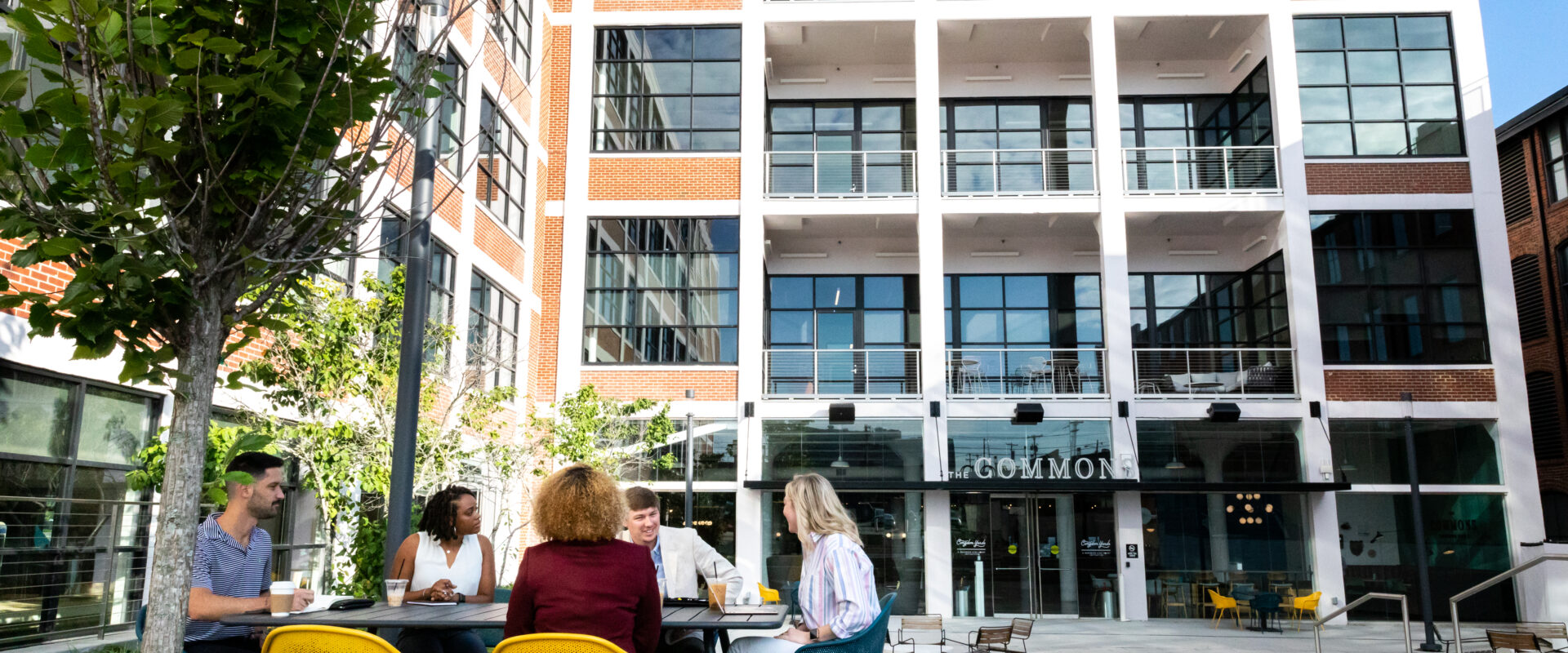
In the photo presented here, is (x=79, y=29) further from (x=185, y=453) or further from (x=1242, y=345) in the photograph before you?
(x=1242, y=345)

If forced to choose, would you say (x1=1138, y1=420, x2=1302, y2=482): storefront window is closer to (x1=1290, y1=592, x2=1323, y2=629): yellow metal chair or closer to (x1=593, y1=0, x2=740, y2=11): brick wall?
(x1=1290, y1=592, x2=1323, y2=629): yellow metal chair

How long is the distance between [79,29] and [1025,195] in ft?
58.6

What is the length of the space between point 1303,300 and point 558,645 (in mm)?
18341

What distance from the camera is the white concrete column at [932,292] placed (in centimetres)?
1838

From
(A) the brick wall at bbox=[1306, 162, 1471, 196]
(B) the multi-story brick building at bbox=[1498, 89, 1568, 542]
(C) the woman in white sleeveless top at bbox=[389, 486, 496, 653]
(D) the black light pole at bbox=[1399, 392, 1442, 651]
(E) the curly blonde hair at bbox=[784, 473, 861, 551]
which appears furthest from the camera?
(B) the multi-story brick building at bbox=[1498, 89, 1568, 542]

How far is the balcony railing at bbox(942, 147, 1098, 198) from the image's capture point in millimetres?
20219

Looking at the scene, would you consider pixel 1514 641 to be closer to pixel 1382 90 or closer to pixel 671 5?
pixel 1382 90

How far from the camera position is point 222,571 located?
4.78 meters

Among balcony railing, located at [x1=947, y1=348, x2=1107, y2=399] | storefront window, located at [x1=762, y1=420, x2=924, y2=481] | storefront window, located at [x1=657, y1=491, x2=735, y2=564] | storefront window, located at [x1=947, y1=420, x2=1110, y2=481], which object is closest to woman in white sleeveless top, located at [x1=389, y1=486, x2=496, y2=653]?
storefront window, located at [x1=657, y1=491, x2=735, y2=564]

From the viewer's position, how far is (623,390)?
19.2m

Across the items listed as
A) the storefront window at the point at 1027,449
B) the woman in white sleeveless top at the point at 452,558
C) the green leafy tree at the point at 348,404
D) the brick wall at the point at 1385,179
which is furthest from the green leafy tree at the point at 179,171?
the brick wall at the point at 1385,179

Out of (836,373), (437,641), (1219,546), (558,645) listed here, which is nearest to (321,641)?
(558,645)

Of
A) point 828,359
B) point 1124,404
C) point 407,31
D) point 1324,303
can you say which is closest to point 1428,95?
point 1324,303

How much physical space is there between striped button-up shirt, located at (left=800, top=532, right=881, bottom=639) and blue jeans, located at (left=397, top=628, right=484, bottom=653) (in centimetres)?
192
